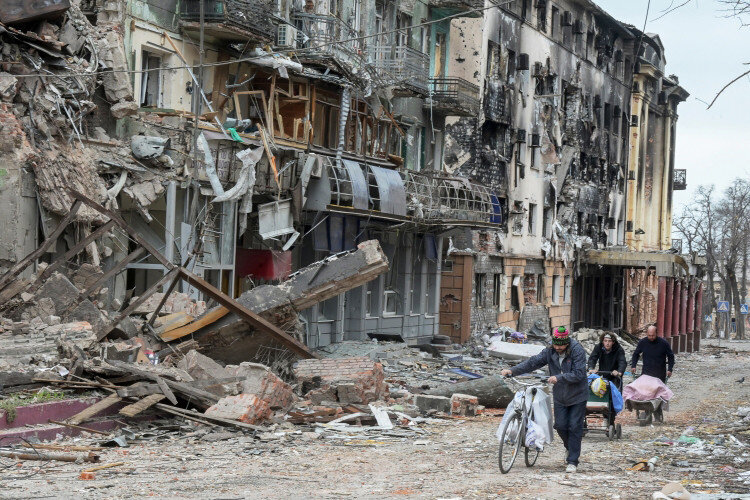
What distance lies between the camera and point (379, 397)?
19.8 metres

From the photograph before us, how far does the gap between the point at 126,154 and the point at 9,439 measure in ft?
34.9

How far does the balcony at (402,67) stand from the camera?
1339 inches

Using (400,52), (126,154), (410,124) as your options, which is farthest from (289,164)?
(410,124)

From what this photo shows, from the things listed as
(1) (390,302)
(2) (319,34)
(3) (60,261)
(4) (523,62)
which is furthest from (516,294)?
(3) (60,261)

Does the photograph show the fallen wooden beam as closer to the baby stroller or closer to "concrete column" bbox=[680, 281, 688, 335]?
the baby stroller

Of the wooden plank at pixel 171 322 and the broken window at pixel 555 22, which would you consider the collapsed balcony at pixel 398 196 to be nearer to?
the wooden plank at pixel 171 322

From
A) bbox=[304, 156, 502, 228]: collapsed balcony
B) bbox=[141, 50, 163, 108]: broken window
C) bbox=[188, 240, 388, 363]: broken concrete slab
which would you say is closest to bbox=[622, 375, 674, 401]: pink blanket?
bbox=[188, 240, 388, 363]: broken concrete slab

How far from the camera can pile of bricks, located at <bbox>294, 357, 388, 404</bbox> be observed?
62.2 feet

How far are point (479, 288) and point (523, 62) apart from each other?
9646 millimetres

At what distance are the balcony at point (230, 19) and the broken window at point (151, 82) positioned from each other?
99 cm

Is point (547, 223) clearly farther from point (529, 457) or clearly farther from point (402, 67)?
point (529, 457)

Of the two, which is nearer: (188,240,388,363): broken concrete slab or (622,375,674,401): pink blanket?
(622,375,674,401): pink blanket

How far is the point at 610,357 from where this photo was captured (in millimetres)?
18203

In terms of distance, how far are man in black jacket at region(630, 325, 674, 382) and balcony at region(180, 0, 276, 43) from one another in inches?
461
